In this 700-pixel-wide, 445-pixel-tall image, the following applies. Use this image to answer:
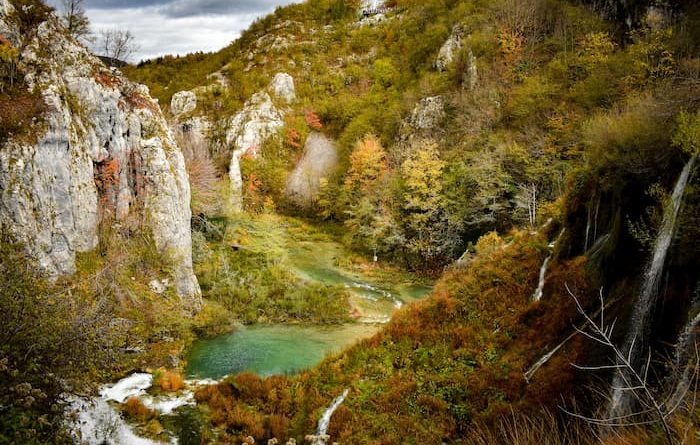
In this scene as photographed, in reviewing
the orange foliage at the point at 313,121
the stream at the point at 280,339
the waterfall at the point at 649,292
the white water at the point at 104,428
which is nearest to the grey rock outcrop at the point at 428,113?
the stream at the point at 280,339

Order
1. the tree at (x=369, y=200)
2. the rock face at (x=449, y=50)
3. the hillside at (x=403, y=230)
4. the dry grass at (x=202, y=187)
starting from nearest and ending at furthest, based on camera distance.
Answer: the hillside at (x=403, y=230) → the dry grass at (x=202, y=187) → the tree at (x=369, y=200) → the rock face at (x=449, y=50)

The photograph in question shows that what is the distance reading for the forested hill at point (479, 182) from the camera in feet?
26.5

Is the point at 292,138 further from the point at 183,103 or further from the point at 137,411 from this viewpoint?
the point at 137,411

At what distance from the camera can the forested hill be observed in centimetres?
806

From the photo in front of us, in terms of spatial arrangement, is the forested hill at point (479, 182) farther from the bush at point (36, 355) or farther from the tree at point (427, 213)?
the bush at point (36, 355)

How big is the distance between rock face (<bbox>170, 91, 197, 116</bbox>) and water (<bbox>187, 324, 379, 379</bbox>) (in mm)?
35871

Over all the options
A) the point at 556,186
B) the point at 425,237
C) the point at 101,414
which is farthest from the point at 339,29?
the point at 101,414

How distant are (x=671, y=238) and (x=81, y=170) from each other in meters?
20.3

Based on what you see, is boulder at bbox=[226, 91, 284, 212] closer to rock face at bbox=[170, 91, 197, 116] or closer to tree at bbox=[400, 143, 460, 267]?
rock face at bbox=[170, 91, 197, 116]

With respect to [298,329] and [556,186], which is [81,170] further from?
[556,186]

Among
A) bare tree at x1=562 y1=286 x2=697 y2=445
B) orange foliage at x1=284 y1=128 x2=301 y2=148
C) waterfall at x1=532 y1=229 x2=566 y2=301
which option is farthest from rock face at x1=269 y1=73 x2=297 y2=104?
bare tree at x1=562 y1=286 x2=697 y2=445

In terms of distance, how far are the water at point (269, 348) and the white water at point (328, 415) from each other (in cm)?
444

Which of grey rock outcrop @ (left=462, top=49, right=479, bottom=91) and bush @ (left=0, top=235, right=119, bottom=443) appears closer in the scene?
bush @ (left=0, top=235, right=119, bottom=443)

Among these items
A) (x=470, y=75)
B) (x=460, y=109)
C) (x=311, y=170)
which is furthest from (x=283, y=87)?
(x=460, y=109)
